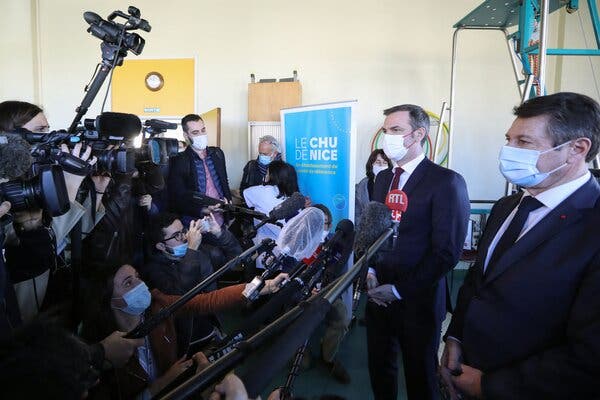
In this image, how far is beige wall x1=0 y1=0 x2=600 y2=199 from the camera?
176 inches

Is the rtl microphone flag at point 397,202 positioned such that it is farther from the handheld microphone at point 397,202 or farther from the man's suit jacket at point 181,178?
the man's suit jacket at point 181,178

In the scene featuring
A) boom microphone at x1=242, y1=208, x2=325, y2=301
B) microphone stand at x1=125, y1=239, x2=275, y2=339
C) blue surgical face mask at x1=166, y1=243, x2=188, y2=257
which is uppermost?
boom microphone at x1=242, y1=208, x2=325, y2=301

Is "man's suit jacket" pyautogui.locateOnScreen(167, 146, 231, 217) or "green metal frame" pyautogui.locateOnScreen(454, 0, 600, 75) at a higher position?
"green metal frame" pyautogui.locateOnScreen(454, 0, 600, 75)

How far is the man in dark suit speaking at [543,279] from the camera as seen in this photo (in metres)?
0.85

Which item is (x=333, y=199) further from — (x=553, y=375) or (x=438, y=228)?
(x=553, y=375)

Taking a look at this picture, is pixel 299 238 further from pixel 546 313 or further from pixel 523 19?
pixel 523 19

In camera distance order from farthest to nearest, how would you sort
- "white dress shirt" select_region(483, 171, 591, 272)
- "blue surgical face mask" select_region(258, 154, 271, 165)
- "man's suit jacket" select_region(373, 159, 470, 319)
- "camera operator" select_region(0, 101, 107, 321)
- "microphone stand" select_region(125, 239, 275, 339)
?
"blue surgical face mask" select_region(258, 154, 271, 165)
"man's suit jacket" select_region(373, 159, 470, 319)
"camera operator" select_region(0, 101, 107, 321)
"white dress shirt" select_region(483, 171, 591, 272)
"microphone stand" select_region(125, 239, 275, 339)

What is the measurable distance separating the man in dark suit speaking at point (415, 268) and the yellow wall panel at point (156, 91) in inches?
147

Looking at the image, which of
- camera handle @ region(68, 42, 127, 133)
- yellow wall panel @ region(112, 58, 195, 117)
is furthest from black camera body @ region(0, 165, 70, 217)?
yellow wall panel @ region(112, 58, 195, 117)

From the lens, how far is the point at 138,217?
7.03 ft

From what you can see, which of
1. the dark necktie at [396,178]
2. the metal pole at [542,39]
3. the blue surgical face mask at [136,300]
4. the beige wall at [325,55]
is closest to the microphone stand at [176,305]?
the blue surgical face mask at [136,300]

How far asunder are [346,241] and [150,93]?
15.5ft

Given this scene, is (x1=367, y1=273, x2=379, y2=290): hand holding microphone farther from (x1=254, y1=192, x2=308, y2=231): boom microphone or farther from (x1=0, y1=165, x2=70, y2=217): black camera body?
(x1=0, y1=165, x2=70, y2=217): black camera body

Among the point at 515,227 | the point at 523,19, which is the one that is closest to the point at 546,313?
the point at 515,227
